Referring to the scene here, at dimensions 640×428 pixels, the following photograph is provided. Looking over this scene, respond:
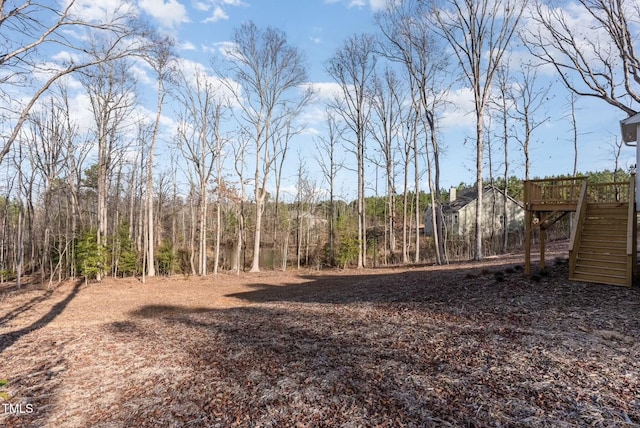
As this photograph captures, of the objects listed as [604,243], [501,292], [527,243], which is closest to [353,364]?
[501,292]

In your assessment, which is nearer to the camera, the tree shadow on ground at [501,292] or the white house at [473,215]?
the tree shadow on ground at [501,292]

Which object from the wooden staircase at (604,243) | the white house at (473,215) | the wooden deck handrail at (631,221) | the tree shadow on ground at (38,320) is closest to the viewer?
the tree shadow on ground at (38,320)

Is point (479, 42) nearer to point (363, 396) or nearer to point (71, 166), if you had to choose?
point (363, 396)

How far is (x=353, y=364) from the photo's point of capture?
4.28 meters

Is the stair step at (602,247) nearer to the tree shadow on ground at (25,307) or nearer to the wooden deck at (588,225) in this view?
the wooden deck at (588,225)

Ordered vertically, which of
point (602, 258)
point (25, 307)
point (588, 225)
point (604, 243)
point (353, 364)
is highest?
point (588, 225)

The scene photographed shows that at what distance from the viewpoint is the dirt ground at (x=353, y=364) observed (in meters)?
3.21

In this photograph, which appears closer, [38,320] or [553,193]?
[38,320]

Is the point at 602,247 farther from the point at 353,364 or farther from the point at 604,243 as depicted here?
the point at 353,364

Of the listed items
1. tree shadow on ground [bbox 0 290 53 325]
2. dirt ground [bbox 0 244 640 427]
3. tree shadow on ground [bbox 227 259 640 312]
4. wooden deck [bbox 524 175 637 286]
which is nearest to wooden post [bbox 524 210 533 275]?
wooden deck [bbox 524 175 637 286]

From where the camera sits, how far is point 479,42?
49.1 ft

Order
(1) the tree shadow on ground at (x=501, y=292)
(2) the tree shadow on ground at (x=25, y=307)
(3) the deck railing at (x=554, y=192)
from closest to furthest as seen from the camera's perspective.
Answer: (1) the tree shadow on ground at (x=501, y=292) → (2) the tree shadow on ground at (x=25, y=307) → (3) the deck railing at (x=554, y=192)

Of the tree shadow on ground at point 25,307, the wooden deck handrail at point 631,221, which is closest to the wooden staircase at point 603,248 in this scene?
the wooden deck handrail at point 631,221

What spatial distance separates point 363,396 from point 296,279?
41.1 feet
